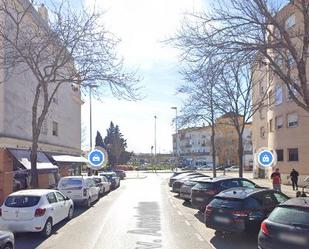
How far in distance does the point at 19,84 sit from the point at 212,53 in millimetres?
14842

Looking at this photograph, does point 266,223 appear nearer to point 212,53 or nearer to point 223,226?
point 223,226

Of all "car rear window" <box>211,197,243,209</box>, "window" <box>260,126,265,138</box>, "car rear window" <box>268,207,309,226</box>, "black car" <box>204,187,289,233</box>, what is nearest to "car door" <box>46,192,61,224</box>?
"black car" <box>204,187,289,233</box>

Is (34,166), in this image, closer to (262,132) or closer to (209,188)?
(209,188)

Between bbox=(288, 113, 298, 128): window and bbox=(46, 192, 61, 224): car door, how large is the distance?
3115cm

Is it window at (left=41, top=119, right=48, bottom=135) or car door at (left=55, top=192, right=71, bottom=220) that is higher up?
window at (left=41, top=119, right=48, bottom=135)

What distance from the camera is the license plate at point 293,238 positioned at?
9.13 m

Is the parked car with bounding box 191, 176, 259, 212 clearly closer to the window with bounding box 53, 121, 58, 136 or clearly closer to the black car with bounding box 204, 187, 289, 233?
the black car with bounding box 204, 187, 289, 233

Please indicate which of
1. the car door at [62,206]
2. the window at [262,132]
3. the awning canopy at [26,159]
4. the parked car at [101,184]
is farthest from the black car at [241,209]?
the window at [262,132]

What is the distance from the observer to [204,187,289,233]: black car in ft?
41.1

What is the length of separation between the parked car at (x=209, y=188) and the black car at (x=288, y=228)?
29.7 feet

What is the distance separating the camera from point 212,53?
54.1ft

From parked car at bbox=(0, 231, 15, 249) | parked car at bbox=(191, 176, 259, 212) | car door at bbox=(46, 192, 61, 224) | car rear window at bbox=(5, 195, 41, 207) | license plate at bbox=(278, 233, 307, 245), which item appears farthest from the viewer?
parked car at bbox=(191, 176, 259, 212)

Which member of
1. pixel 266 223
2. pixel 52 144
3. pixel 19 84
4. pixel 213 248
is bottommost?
pixel 213 248

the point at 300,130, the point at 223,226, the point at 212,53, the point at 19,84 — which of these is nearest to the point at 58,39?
the point at 19,84
